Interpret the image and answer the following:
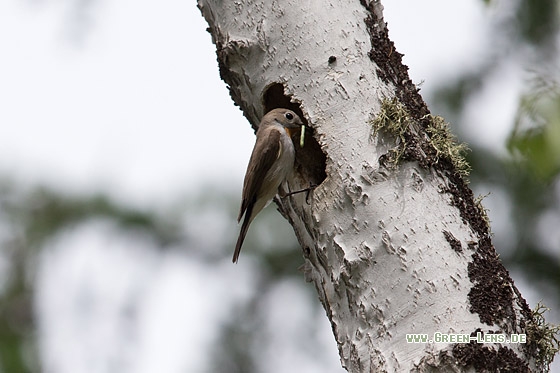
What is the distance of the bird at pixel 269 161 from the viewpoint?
13.0 feet

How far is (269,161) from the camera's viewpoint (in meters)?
4.43

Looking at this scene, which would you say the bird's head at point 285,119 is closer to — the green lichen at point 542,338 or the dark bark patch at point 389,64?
the dark bark patch at point 389,64

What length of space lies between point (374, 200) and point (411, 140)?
0.35 meters

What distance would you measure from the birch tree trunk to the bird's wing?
17.6 inches

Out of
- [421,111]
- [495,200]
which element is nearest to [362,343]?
[421,111]

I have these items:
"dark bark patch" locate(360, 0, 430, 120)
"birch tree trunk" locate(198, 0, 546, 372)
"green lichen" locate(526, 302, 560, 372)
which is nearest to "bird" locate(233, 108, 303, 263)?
"birch tree trunk" locate(198, 0, 546, 372)

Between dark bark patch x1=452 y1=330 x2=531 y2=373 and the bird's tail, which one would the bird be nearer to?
the bird's tail

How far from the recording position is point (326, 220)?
3.27m

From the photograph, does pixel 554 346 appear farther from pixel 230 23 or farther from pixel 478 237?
pixel 230 23

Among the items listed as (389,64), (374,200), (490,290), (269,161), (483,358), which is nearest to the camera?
(483,358)

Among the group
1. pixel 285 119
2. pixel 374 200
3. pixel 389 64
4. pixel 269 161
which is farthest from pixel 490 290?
pixel 269 161

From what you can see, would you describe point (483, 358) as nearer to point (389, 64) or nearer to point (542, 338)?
point (542, 338)

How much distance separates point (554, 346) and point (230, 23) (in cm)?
210

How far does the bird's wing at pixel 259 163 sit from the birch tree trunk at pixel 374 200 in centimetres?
45
